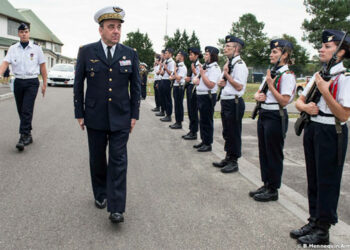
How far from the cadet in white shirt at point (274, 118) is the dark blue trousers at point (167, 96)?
691 centimetres

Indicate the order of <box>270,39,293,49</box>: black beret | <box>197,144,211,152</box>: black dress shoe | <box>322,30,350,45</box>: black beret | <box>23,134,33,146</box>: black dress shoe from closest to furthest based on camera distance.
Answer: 1. <box>322,30,350,45</box>: black beret
2. <box>270,39,293,49</box>: black beret
3. <box>23,134,33,146</box>: black dress shoe
4. <box>197,144,211,152</box>: black dress shoe

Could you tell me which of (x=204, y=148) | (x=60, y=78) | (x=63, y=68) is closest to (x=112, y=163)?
(x=204, y=148)

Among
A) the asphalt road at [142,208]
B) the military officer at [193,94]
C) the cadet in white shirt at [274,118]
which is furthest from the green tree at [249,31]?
the cadet in white shirt at [274,118]

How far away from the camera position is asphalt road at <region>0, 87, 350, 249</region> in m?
3.32

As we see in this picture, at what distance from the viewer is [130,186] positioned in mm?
4898

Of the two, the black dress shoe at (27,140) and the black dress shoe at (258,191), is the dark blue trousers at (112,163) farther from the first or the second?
the black dress shoe at (27,140)

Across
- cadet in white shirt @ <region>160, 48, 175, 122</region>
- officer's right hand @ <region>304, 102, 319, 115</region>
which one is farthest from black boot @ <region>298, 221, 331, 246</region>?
cadet in white shirt @ <region>160, 48, 175, 122</region>

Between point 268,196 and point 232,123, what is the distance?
160 cm

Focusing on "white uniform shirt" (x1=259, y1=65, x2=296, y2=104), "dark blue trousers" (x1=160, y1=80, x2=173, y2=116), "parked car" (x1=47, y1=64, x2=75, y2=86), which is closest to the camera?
"white uniform shirt" (x1=259, y1=65, x2=296, y2=104)

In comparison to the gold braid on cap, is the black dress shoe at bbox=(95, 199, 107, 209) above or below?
below

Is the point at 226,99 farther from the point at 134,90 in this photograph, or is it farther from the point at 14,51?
the point at 14,51

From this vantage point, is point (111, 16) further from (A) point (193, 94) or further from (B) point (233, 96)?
(A) point (193, 94)

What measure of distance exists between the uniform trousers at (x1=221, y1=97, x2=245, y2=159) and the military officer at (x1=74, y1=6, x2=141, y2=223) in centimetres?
230

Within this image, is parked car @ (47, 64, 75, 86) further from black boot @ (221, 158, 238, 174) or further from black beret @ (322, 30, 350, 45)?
black beret @ (322, 30, 350, 45)
